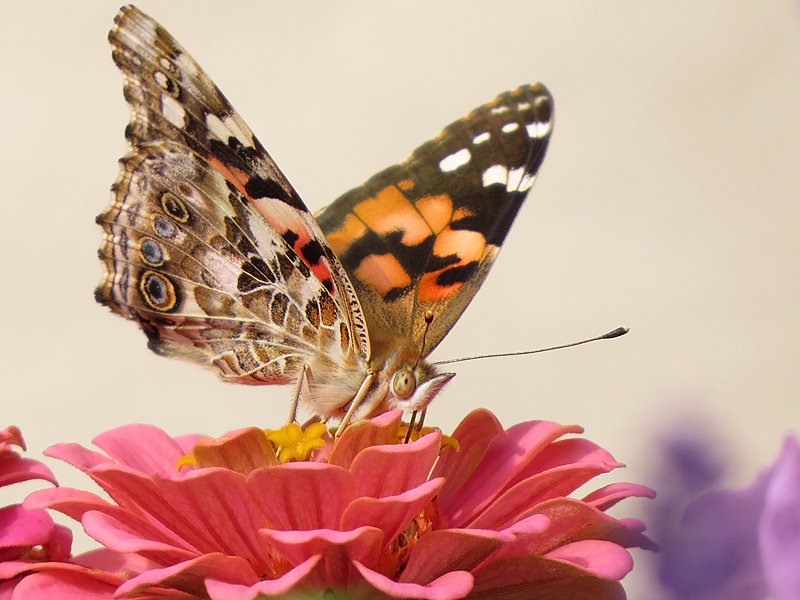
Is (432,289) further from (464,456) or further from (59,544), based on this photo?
(59,544)

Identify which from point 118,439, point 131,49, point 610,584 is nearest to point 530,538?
point 610,584

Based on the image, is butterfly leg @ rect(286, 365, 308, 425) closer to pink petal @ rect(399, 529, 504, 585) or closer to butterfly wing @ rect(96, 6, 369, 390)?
butterfly wing @ rect(96, 6, 369, 390)

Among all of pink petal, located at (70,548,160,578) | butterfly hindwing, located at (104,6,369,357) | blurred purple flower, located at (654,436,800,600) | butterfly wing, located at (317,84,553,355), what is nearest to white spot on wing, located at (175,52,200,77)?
butterfly hindwing, located at (104,6,369,357)

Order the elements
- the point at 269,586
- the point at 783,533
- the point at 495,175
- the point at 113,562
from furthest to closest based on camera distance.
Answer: the point at 495,175 → the point at 113,562 → the point at 269,586 → the point at 783,533

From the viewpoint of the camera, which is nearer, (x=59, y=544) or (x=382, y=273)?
(x=59, y=544)

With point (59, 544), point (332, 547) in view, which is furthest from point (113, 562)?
point (332, 547)

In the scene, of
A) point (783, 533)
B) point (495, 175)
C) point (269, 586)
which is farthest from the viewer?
point (495, 175)

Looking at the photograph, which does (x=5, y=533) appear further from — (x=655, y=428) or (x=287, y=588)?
(x=655, y=428)
